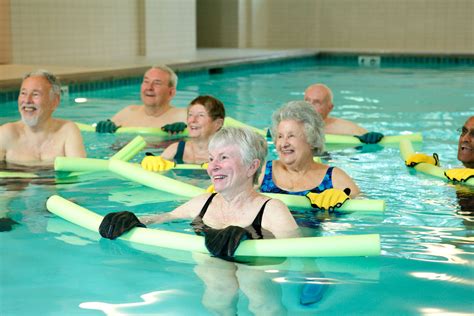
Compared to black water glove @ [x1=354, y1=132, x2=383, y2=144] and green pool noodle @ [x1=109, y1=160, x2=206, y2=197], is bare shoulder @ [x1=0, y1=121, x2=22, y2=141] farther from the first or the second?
black water glove @ [x1=354, y1=132, x2=383, y2=144]

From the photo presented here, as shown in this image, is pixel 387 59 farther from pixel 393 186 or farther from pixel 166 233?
pixel 166 233

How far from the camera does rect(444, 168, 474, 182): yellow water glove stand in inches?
230

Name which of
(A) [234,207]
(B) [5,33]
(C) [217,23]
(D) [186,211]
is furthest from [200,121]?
(C) [217,23]

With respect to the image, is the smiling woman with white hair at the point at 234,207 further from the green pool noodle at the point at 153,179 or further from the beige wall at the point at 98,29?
the beige wall at the point at 98,29

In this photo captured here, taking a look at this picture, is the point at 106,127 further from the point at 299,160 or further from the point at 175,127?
the point at 299,160

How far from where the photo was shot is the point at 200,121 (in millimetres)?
6473

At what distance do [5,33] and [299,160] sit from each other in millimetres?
9302

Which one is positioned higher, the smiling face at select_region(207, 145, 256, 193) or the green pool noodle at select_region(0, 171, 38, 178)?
the smiling face at select_region(207, 145, 256, 193)

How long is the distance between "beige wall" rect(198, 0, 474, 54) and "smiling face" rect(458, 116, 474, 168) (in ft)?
46.4

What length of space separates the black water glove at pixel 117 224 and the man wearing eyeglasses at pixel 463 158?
98.8 inches

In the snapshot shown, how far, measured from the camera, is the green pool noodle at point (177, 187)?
16.5 ft

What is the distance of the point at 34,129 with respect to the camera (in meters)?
6.50

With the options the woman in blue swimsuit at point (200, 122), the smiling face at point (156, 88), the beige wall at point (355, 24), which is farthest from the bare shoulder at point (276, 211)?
the beige wall at point (355, 24)

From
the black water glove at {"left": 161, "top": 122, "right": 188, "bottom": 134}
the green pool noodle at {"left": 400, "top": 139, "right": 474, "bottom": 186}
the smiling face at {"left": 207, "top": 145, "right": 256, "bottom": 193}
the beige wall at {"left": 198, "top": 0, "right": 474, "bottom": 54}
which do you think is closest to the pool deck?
the black water glove at {"left": 161, "top": 122, "right": 188, "bottom": 134}
